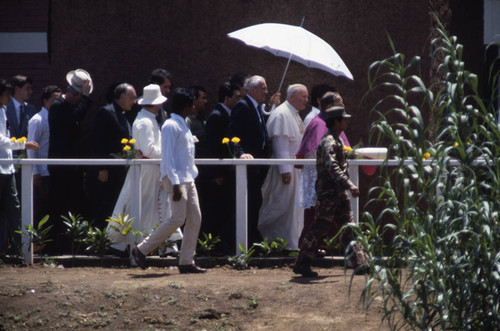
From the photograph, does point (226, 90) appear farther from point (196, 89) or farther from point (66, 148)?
point (66, 148)

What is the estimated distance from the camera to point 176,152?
342 inches

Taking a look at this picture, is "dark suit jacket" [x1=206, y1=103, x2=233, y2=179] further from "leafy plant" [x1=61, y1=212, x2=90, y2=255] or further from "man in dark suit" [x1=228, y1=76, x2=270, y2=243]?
"leafy plant" [x1=61, y1=212, x2=90, y2=255]

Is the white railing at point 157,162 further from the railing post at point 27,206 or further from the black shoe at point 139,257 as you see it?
the black shoe at point 139,257

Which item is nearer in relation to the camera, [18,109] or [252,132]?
[252,132]

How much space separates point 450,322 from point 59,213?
5.14 m

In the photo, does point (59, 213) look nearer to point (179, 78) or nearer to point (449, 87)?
point (179, 78)

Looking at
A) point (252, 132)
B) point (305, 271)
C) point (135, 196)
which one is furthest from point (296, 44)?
point (305, 271)

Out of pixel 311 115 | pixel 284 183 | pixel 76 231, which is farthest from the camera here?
pixel 311 115

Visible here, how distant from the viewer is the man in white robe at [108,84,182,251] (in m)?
9.45

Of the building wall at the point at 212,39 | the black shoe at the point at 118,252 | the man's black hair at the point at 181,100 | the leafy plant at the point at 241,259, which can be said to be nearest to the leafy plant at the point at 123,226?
the black shoe at the point at 118,252

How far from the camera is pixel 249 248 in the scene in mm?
9789

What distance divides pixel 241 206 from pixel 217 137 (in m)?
0.92

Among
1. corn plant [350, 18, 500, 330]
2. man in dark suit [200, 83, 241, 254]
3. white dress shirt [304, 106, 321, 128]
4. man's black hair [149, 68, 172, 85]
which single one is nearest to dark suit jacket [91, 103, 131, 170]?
man's black hair [149, 68, 172, 85]

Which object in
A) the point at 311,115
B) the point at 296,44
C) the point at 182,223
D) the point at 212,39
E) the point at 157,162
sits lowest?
the point at 182,223
